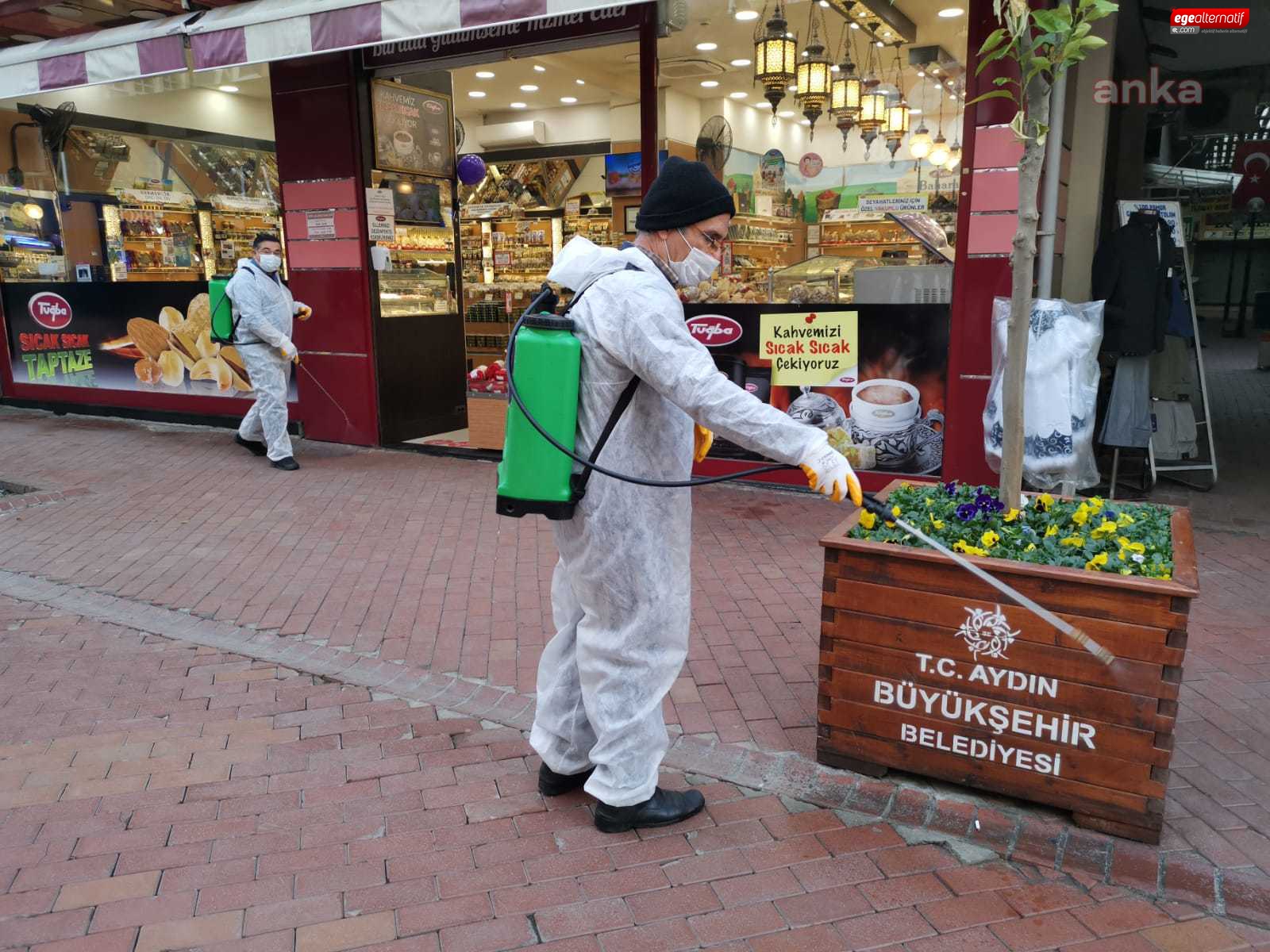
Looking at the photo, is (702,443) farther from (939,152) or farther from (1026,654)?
(939,152)

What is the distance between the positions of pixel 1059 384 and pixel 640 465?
3562 mm

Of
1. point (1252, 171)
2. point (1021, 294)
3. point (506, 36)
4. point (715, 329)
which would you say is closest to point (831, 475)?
point (1021, 294)

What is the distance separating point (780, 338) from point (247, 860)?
475cm

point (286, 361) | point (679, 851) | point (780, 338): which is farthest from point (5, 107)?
point (679, 851)

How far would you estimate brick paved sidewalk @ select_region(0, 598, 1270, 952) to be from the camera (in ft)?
7.61

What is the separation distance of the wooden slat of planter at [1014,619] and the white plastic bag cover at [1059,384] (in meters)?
2.87

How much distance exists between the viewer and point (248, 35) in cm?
658

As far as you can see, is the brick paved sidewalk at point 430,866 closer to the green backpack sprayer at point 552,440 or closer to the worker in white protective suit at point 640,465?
the worker in white protective suit at point 640,465

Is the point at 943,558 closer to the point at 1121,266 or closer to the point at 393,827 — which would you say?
the point at 393,827

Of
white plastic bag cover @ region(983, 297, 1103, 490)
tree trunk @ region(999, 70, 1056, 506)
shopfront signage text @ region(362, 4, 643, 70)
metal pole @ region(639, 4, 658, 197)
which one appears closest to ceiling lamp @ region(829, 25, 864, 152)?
metal pole @ region(639, 4, 658, 197)

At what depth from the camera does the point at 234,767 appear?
3125 millimetres

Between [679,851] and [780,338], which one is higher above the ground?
[780,338]

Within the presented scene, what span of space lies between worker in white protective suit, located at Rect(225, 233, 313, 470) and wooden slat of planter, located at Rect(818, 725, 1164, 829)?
5800 mm

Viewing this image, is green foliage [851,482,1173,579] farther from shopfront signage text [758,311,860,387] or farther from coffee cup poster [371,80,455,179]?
coffee cup poster [371,80,455,179]
